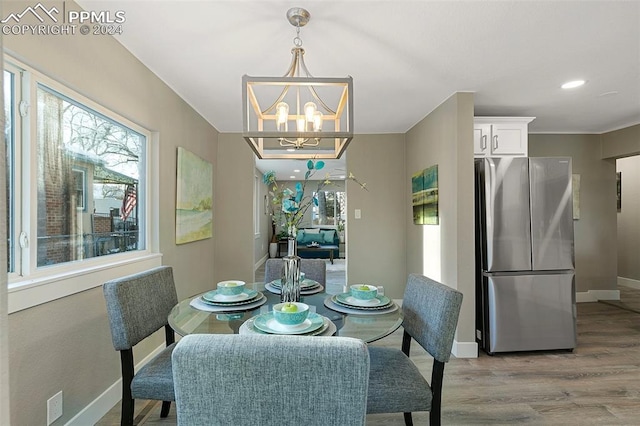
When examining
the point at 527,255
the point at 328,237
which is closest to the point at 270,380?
the point at 527,255

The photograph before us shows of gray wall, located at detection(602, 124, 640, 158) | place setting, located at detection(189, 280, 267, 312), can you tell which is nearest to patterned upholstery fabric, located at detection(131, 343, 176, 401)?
place setting, located at detection(189, 280, 267, 312)

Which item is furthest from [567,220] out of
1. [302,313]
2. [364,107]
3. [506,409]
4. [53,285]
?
[53,285]

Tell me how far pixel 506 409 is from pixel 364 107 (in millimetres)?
2791

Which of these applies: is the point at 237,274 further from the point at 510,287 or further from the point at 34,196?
the point at 510,287

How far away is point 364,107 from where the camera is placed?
326cm

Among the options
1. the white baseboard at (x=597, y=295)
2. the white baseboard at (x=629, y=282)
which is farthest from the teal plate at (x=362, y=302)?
the white baseboard at (x=629, y=282)

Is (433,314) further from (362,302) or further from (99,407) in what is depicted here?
(99,407)

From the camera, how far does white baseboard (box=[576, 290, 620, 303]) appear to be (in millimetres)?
4406

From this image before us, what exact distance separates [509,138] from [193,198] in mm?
3306

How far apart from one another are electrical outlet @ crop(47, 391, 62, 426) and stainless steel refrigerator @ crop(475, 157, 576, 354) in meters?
3.15

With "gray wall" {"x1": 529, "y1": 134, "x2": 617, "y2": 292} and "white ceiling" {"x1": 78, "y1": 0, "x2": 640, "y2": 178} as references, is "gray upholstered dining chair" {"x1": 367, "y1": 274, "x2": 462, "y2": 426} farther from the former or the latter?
"gray wall" {"x1": 529, "y1": 134, "x2": 617, "y2": 292}

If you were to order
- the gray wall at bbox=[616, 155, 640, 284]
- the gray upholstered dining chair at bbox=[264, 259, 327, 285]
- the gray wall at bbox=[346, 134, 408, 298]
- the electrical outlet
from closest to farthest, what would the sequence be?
the electrical outlet
the gray upholstered dining chair at bbox=[264, 259, 327, 285]
the gray wall at bbox=[346, 134, 408, 298]
the gray wall at bbox=[616, 155, 640, 284]

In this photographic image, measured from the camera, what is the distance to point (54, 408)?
1573mm

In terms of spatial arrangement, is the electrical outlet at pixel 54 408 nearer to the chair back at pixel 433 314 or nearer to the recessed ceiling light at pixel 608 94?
the chair back at pixel 433 314
